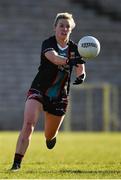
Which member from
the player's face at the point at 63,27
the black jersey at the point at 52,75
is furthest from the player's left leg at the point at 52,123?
the player's face at the point at 63,27

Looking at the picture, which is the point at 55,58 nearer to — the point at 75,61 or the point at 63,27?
the point at 75,61

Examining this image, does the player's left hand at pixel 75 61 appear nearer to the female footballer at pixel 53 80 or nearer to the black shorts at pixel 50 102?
the female footballer at pixel 53 80

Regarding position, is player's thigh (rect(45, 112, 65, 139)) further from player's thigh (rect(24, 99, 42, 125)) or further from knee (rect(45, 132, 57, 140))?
player's thigh (rect(24, 99, 42, 125))

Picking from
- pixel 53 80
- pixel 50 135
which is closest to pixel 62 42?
pixel 53 80

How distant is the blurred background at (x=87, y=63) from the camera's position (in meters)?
26.4

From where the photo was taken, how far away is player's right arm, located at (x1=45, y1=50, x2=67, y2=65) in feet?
29.7

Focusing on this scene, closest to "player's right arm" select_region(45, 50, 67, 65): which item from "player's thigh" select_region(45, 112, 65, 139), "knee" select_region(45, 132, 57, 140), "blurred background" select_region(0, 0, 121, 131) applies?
"player's thigh" select_region(45, 112, 65, 139)

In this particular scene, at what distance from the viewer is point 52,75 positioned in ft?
31.2

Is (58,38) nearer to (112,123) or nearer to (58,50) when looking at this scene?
(58,50)

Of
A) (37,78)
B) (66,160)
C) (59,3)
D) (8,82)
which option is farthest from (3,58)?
(37,78)

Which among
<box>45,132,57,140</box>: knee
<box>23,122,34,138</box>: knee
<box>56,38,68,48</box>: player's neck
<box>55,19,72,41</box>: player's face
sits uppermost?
<box>55,19,72,41</box>: player's face

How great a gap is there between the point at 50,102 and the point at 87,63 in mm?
18262

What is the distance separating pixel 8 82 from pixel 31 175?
60.1 ft

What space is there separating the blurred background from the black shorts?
16102 millimetres
